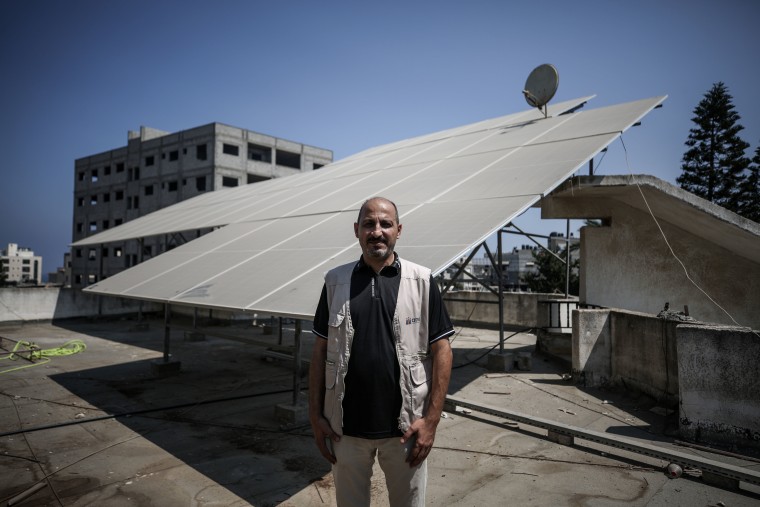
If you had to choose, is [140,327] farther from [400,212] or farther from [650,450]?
[650,450]

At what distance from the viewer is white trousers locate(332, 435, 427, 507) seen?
8.51ft

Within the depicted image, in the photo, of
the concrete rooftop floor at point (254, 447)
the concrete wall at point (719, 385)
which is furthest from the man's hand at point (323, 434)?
the concrete wall at point (719, 385)

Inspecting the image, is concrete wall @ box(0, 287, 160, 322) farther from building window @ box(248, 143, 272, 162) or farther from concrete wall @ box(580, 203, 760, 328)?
building window @ box(248, 143, 272, 162)

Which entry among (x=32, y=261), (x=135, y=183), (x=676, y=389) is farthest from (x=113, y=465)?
(x=32, y=261)

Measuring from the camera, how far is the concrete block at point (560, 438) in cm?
568

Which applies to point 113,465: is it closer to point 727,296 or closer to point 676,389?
point 676,389

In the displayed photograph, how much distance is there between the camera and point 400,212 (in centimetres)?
788

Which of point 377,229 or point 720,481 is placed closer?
point 377,229

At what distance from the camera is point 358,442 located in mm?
2588

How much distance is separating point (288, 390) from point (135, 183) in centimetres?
4634

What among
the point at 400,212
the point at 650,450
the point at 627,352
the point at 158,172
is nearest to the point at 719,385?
the point at 650,450

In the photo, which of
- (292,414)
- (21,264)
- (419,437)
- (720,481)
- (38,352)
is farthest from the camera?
(21,264)

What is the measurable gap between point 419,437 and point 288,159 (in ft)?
159

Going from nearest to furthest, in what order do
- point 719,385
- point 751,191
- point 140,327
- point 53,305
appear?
point 719,385 < point 140,327 < point 53,305 < point 751,191
